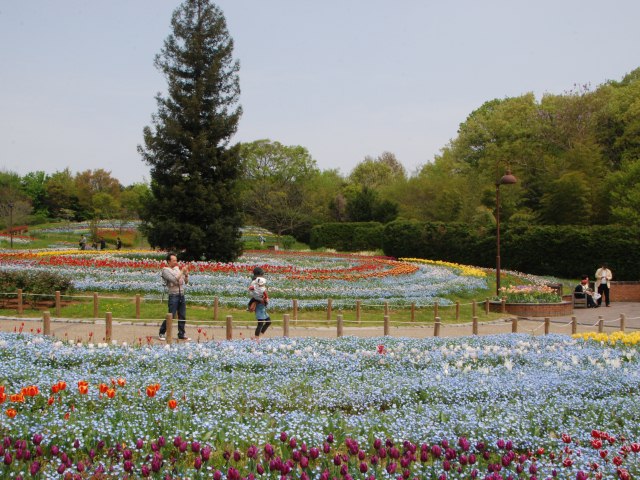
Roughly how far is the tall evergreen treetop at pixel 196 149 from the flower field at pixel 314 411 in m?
17.3

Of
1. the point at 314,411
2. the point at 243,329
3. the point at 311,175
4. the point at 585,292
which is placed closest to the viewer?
the point at 314,411

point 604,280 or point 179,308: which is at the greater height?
point 604,280

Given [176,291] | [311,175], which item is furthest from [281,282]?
[311,175]

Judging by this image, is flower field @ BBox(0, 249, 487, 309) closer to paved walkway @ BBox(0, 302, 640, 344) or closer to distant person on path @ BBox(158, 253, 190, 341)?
paved walkway @ BBox(0, 302, 640, 344)

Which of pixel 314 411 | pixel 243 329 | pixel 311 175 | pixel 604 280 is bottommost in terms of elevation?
pixel 243 329

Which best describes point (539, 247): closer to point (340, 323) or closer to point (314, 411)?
point (340, 323)

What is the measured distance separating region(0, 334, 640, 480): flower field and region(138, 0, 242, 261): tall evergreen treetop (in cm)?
1727

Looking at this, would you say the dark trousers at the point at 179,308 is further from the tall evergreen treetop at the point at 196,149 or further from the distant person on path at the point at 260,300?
the tall evergreen treetop at the point at 196,149

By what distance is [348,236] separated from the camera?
171ft

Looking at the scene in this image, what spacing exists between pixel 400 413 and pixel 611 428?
2.13 meters

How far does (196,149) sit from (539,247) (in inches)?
718

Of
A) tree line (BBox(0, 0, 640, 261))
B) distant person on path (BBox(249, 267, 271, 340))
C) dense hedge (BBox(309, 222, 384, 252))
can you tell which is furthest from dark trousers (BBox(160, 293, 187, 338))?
dense hedge (BBox(309, 222, 384, 252))

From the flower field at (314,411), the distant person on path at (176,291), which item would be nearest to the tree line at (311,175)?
the distant person on path at (176,291)

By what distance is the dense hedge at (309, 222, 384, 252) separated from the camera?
49.5 meters
